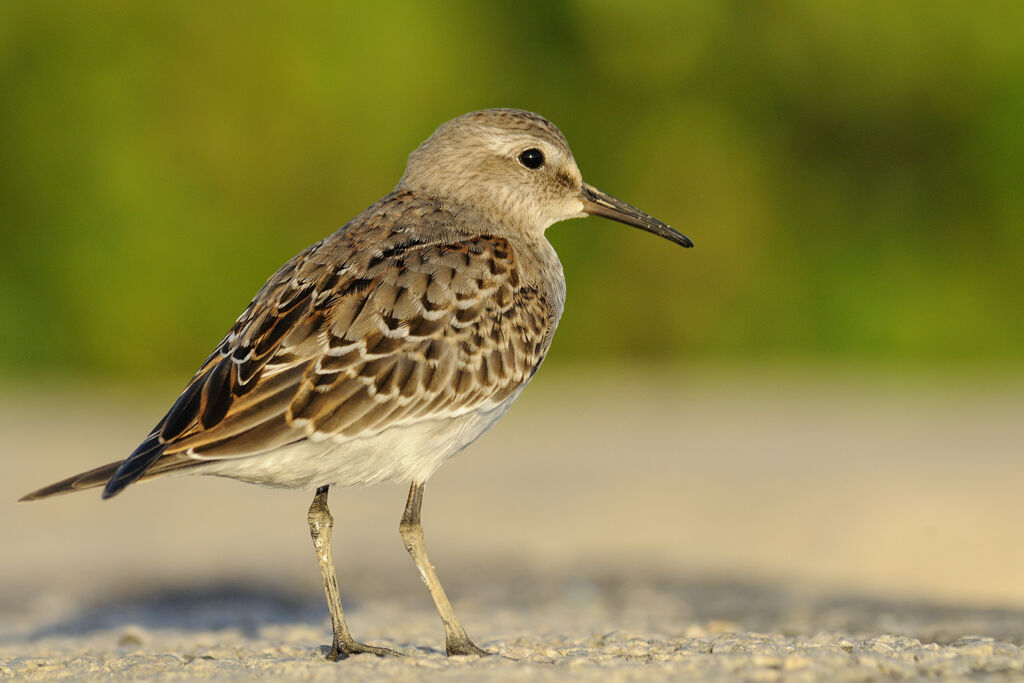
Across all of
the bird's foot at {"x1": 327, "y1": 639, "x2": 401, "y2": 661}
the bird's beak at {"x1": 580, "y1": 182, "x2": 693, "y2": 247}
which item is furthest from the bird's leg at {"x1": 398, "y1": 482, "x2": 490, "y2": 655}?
the bird's beak at {"x1": 580, "y1": 182, "x2": 693, "y2": 247}

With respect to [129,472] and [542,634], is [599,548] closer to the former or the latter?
[542,634]

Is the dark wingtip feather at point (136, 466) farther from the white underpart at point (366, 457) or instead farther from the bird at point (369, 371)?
the white underpart at point (366, 457)

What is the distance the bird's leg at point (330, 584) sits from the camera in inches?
240

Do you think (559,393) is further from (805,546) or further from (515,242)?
(515,242)

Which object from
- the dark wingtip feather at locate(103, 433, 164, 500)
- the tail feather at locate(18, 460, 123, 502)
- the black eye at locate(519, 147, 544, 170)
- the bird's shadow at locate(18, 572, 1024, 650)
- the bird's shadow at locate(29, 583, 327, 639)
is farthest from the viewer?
the bird's shadow at locate(29, 583, 327, 639)

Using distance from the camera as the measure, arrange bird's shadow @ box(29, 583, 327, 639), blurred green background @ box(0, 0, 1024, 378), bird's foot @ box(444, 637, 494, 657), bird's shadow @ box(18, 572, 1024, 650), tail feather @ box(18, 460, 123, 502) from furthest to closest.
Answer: blurred green background @ box(0, 0, 1024, 378) → bird's shadow @ box(29, 583, 327, 639) → bird's shadow @ box(18, 572, 1024, 650) → bird's foot @ box(444, 637, 494, 657) → tail feather @ box(18, 460, 123, 502)

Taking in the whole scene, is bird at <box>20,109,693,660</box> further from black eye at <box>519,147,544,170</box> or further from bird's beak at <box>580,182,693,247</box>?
bird's beak at <box>580,182,693,247</box>

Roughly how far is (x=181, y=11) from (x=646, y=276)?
631cm

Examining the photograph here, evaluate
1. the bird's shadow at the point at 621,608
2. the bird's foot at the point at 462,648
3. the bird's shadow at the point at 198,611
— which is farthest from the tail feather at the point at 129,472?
the bird's shadow at the point at 198,611

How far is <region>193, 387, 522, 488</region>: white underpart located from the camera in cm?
566

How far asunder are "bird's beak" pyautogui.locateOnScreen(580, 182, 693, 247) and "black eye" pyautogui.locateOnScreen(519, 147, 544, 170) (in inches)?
12.6

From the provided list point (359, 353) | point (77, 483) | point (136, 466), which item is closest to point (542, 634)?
point (359, 353)

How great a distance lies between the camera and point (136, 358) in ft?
55.4

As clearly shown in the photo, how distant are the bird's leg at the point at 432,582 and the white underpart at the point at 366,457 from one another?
0.15 m
